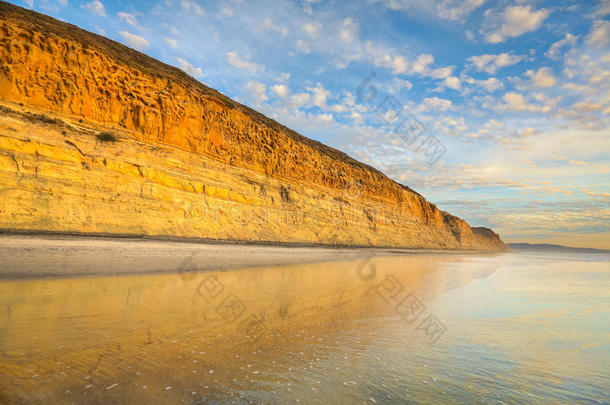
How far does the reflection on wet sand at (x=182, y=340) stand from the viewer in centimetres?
211

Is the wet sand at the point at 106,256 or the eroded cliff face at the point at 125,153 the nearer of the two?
the wet sand at the point at 106,256

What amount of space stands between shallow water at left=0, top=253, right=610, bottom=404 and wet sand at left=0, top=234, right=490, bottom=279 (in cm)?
284

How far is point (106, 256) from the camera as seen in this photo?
31.6 ft

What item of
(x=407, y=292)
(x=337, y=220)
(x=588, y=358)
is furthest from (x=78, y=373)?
(x=337, y=220)

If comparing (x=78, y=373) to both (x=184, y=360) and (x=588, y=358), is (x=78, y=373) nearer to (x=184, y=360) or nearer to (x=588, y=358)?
(x=184, y=360)

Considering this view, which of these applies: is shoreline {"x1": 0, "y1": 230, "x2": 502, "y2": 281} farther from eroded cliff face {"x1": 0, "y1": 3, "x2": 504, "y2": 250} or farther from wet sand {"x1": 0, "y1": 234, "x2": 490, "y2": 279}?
eroded cliff face {"x1": 0, "y1": 3, "x2": 504, "y2": 250}

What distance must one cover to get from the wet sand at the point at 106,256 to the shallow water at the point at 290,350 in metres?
2.84

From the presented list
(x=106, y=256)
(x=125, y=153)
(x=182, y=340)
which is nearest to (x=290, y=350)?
(x=182, y=340)

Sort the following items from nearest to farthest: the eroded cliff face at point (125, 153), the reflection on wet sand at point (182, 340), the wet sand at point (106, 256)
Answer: the reflection on wet sand at point (182, 340) < the wet sand at point (106, 256) < the eroded cliff face at point (125, 153)

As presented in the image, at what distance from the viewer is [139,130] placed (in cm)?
1611

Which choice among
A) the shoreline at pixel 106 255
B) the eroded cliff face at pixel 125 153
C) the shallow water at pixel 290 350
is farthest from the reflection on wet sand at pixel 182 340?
the eroded cliff face at pixel 125 153

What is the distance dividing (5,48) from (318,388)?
59.0ft

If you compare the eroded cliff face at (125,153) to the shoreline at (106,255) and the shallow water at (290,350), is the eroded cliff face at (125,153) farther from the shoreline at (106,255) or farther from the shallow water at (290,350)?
the shallow water at (290,350)

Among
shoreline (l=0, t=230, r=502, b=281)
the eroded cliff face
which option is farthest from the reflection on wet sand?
the eroded cliff face
